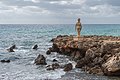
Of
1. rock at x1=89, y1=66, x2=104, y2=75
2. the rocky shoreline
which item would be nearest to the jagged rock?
the rocky shoreline

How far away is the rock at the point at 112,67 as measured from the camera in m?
33.3

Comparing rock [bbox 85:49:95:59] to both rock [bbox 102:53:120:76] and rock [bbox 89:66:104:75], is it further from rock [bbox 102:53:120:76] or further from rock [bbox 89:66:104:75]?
rock [bbox 102:53:120:76]

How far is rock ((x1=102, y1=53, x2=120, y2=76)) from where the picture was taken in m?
33.3

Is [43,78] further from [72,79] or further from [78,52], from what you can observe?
[78,52]

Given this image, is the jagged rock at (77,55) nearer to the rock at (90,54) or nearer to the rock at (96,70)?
the rock at (90,54)

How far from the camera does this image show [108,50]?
39.0m

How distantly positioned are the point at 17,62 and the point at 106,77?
17.9 m

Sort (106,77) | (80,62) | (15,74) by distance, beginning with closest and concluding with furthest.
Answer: (106,77) < (15,74) < (80,62)

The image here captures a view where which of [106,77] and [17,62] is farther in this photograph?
[17,62]

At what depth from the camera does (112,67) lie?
33469mm

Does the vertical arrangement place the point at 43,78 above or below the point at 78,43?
below

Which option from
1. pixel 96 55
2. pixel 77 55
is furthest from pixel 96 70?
pixel 77 55

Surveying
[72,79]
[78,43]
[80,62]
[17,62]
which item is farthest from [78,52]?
[72,79]

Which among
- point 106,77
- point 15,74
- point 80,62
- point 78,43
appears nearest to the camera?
point 106,77
